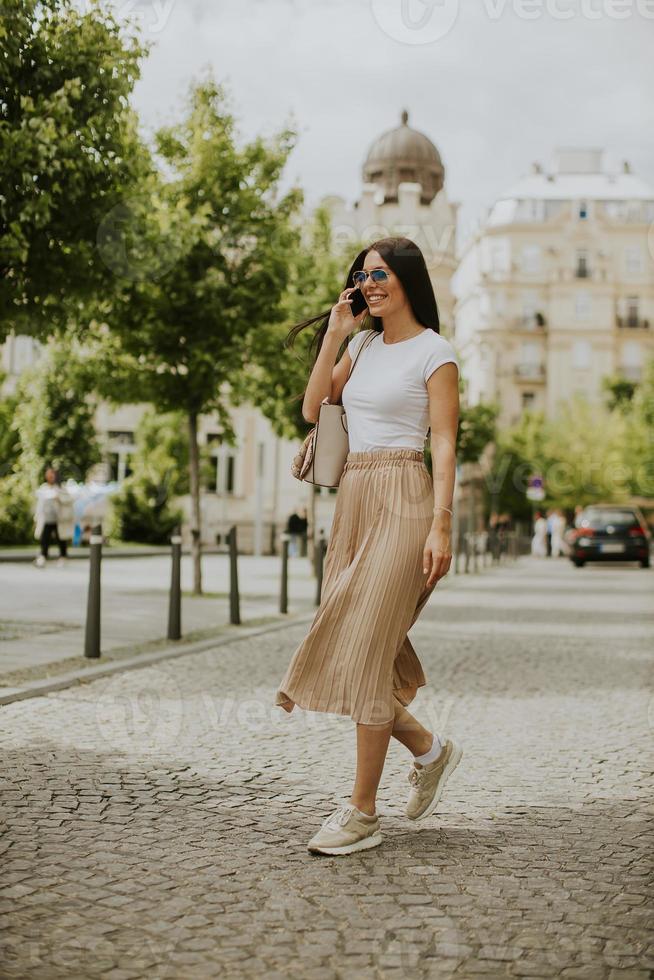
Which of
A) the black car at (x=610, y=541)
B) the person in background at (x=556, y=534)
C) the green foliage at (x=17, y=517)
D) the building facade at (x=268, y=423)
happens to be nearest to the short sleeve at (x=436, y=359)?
the building facade at (x=268, y=423)

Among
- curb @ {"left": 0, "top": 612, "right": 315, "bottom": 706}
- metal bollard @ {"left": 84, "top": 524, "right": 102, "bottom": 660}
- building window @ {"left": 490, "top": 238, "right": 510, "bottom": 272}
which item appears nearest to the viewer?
curb @ {"left": 0, "top": 612, "right": 315, "bottom": 706}

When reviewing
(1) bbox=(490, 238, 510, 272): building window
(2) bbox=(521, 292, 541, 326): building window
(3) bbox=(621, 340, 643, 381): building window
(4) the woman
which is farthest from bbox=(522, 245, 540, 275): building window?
(4) the woman

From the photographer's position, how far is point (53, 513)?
24656 millimetres

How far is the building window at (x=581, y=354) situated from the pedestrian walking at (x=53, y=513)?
213 feet

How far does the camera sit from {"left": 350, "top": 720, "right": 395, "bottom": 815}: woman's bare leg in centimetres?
436

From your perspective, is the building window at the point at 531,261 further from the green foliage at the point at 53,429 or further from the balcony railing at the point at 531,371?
the green foliage at the point at 53,429

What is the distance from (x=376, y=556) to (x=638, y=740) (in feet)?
10.0

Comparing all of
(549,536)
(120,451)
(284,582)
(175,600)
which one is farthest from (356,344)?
(549,536)

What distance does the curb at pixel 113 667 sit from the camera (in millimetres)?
7840

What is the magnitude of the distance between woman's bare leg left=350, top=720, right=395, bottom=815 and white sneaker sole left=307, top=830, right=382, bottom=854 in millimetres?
85

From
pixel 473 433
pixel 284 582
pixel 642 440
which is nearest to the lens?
pixel 284 582

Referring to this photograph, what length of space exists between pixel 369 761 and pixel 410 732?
0.34 metres

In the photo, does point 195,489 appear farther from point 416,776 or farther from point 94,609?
point 416,776

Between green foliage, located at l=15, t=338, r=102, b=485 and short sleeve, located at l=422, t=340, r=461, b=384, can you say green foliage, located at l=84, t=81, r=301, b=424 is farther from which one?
green foliage, located at l=15, t=338, r=102, b=485
